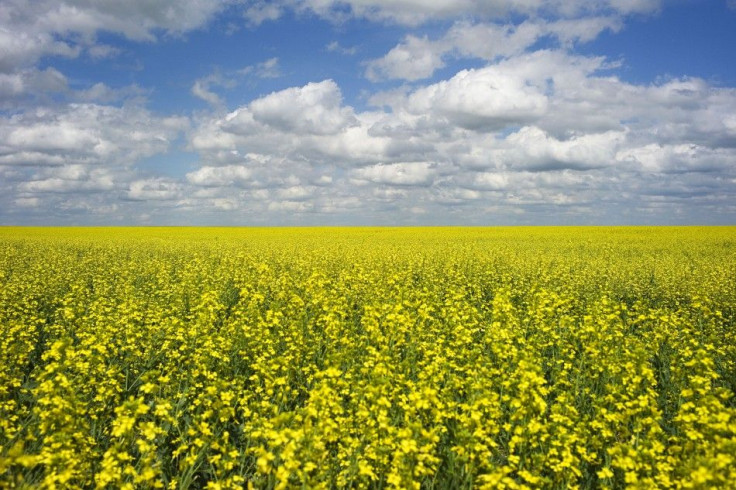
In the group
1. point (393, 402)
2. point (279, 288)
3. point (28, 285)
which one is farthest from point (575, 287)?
point (28, 285)

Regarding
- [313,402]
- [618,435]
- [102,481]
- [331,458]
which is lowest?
[618,435]

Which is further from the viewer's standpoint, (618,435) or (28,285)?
(28,285)

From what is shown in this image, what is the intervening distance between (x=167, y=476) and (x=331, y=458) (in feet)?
A: 7.19

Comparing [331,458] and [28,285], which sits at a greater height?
[28,285]

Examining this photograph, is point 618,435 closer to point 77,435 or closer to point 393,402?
point 393,402

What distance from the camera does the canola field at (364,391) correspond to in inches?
182

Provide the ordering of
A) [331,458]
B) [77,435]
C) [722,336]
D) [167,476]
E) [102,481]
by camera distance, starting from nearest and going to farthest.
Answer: [102,481] < [77,435] < [331,458] < [167,476] < [722,336]

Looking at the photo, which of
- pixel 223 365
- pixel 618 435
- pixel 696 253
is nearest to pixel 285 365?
pixel 223 365

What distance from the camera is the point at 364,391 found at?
5637 millimetres

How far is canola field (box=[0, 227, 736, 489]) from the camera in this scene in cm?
462

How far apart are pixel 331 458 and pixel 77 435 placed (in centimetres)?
274

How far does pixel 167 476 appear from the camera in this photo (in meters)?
5.68

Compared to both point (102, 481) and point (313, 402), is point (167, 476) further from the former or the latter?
point (313, 402)

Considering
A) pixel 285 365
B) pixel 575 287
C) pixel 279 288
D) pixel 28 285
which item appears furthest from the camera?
Answer: pixel 575 287
